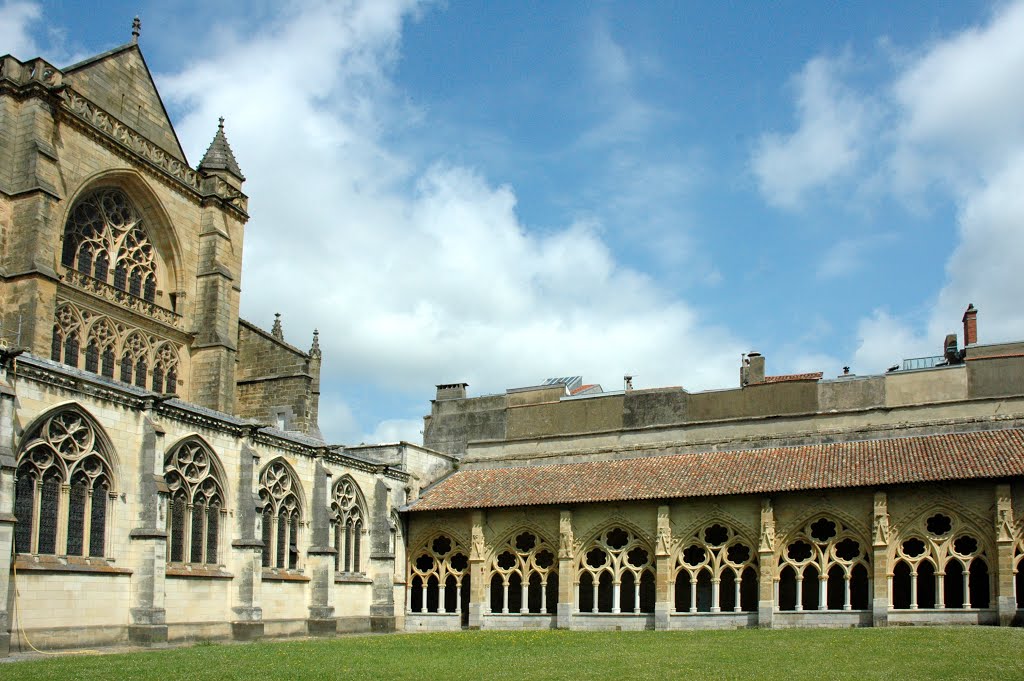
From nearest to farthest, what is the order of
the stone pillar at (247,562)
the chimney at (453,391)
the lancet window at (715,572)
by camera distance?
the stone pillar at (247,562), the lancet window at (715,572), the chimney at (453,391)

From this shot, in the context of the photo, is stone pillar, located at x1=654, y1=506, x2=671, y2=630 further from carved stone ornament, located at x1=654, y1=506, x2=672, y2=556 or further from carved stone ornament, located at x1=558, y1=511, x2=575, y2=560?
carved stone ornament, located at x1=558, y1=511, x2=575, y2=560

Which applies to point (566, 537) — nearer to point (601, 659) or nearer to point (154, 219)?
point (601, 659)

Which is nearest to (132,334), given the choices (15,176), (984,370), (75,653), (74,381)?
(15,176)

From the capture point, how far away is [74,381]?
23.3m

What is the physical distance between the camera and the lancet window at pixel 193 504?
2658 cm

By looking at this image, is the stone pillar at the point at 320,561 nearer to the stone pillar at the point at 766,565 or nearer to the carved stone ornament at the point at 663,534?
the carved stone ornament at the point at 663,534

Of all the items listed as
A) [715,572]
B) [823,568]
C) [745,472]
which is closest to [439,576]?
[715,572]

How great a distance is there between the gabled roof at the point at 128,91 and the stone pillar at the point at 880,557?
25666 mm

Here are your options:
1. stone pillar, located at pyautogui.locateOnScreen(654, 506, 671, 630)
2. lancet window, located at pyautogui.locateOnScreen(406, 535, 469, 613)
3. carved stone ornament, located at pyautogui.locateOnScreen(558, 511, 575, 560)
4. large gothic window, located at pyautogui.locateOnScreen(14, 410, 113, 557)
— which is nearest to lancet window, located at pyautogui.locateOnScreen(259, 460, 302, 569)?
large gothic window, located at pyautogui.locateOnScreen(14, 410, 113, 557)

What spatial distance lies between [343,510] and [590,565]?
8.42 meters

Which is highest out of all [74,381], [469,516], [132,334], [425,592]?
[132,334]

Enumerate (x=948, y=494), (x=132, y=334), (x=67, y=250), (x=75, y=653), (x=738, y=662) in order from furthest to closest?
(x=132, y=334) → (x=67, y=250) → (x=948, y=494) → (x=75, y=653) → (x=738, y=662)

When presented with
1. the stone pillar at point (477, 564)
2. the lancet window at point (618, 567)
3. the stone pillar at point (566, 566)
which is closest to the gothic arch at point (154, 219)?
the stone pillar at point (477, 564)

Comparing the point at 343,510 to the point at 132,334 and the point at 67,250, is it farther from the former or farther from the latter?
the point at 67,250
